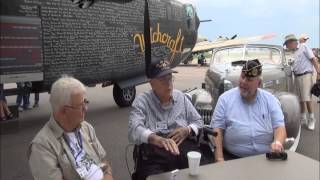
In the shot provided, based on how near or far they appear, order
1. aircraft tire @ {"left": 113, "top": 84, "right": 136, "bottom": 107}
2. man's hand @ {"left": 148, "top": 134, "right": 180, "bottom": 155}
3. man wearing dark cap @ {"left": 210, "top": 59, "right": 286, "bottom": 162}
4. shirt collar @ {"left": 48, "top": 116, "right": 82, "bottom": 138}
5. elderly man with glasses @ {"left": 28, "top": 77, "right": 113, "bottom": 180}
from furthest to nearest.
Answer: aircraft tire @ {"left": 113, "top": 84, "right": 136, "bottom": 107}
man wearing dark cap @ {"left": 210, "top": 59, "right": 286, "bottom": 162}
man's hand @ {"left": 148, "top": 134, "right": 180, "bottom": 155}
shirt collar @ {"left": 48, "top": 116, "right": 82, "bottom": 138}
elderly man with glasses @ {"left": 28, "top": 77, "right": 113, "bottom": 180}

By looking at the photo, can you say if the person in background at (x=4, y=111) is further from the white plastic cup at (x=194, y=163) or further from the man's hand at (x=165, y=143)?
the white plastic cup at (x=194, y=163)

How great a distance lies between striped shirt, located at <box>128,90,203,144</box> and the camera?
10.7 feet

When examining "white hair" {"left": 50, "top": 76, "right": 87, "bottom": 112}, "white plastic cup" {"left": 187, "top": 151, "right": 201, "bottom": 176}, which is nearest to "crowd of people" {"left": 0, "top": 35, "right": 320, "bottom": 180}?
"white hair" {"left": 50, "top": 76, "right": 87, "bottom": 112}

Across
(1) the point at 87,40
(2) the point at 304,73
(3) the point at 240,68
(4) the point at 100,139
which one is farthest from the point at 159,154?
(2) the point at 304,73

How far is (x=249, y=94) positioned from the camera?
3463 mm

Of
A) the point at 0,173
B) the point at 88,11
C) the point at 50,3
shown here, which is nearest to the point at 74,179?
the point at 0,173

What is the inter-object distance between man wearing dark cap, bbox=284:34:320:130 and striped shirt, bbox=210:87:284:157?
4.21 meters

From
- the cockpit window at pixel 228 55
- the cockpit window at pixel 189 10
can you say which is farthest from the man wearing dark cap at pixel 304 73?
the cockpit window at pixel 189 10

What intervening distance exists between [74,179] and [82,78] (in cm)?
434

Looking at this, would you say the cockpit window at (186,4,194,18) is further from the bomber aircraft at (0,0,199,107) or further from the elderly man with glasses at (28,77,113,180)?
the elderly man with glasses at (28,77,113,180)

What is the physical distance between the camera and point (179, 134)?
326 cm

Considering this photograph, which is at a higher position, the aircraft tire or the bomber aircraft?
the bomber aircraft

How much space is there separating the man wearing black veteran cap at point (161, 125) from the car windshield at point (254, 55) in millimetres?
4523

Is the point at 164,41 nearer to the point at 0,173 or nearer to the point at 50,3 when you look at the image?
the point at 50,3
